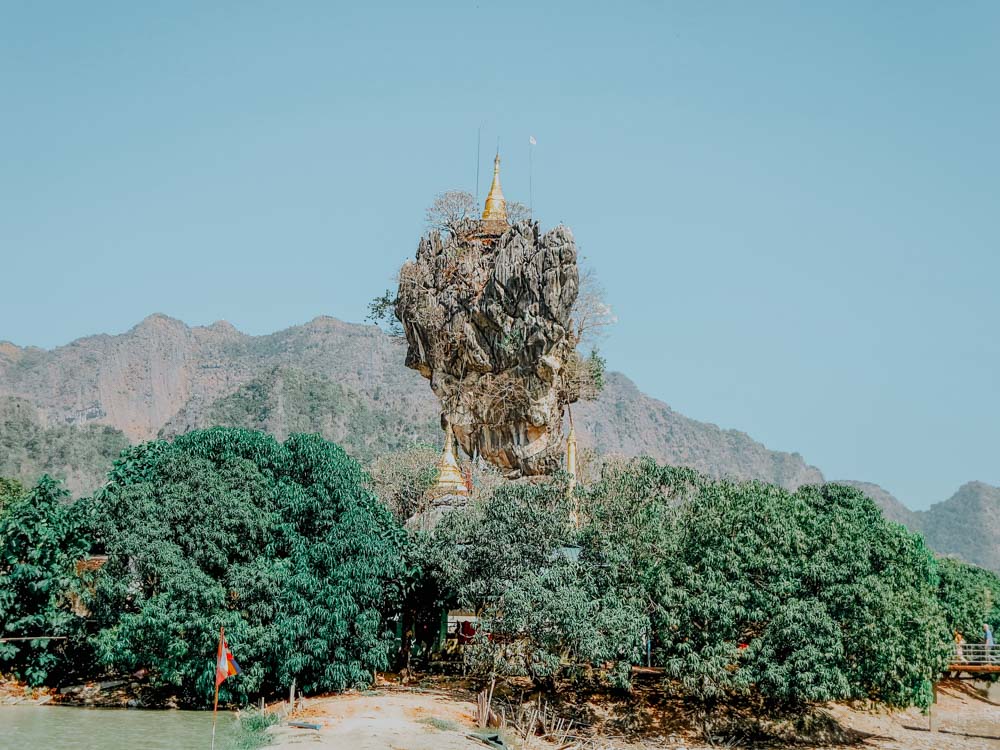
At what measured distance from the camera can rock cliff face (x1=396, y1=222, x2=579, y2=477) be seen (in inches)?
1635

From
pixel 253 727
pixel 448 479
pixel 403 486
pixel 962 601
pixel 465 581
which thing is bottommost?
pixel 253 727

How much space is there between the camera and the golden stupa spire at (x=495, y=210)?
148ft

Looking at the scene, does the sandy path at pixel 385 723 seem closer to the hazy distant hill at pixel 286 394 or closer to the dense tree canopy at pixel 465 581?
the dense tree canopy at pixel 465 581

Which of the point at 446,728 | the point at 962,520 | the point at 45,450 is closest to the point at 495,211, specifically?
the point at 446,728

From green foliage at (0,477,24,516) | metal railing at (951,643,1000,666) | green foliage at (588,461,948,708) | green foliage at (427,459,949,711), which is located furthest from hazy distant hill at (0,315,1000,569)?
green foliage at (588,461,948,708)

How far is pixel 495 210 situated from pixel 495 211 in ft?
0.26

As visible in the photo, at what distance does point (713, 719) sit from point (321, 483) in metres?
10.2

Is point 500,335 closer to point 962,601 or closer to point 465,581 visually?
point 465,581

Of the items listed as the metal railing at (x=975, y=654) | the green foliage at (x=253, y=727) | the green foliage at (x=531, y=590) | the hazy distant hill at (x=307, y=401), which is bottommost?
the green foliage at (x=253, y=727)

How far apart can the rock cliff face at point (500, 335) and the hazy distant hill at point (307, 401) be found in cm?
6039

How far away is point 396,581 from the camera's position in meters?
28.1

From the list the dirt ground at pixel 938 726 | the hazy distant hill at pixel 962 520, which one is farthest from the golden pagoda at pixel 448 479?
the hazy distant hill at pixel 962 520

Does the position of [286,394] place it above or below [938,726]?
above

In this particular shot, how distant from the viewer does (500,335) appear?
4212cm
